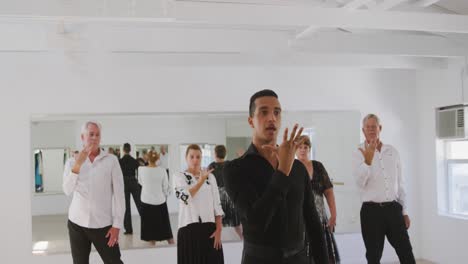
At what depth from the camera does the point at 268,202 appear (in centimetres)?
181

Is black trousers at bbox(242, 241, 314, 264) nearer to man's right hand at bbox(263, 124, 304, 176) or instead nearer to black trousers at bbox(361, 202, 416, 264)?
man's right hand at bbox(263, 124, 304, 176)

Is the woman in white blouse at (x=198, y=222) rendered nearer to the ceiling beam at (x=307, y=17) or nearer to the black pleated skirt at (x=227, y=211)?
the black pleated skirt at (x=227, y=211)

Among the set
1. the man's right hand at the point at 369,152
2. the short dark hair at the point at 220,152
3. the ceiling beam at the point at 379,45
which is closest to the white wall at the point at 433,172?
the ceiling beam at the point at 379,45

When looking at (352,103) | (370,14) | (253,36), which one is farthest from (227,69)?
(370,14)

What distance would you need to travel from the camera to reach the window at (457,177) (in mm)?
5910

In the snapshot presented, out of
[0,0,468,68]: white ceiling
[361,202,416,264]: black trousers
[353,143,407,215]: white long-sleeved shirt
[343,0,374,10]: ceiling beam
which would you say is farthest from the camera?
[353,143,407,215]: white long-sleeved shirt

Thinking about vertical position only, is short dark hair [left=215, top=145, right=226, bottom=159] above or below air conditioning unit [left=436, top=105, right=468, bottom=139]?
below

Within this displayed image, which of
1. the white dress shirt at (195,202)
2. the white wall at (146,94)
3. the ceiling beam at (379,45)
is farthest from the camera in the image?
the white wall at (146,94)

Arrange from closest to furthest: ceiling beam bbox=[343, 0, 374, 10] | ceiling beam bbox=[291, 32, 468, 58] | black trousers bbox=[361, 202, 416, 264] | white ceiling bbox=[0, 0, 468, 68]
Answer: ceiling beam bbox=[343, 0, 374, 10], white ceiling bbox=[0, 0, 468, 68], black trousers bbox=[361, 202, 416, 264], ceiling beam bbox=[291, 32, 468, 58]

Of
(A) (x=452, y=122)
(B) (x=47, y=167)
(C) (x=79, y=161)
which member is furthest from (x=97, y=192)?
(A) (x=452, y=122)

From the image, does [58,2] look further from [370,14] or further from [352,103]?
[352,103]

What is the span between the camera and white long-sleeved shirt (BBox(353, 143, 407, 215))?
436 centimetres

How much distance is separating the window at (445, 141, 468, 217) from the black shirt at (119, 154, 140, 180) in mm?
3895

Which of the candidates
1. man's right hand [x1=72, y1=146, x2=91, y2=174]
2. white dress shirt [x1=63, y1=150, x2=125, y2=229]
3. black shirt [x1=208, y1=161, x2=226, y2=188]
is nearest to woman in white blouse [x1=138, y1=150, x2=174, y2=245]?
black shirt [x1=208, y1=161, x2=226, y2=188]
